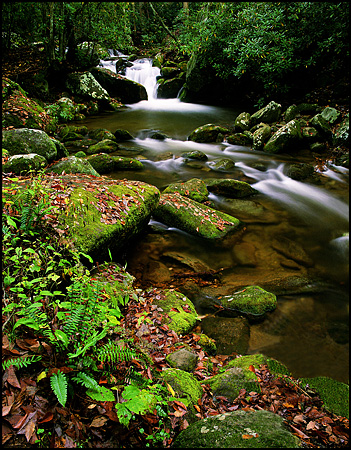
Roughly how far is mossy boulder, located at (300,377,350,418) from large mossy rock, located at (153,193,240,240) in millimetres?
3768

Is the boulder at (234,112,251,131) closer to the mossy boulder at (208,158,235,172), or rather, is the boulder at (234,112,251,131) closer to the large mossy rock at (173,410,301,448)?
the mossy boulder at (208,158,235,172)

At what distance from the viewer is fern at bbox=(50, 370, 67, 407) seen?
1692mm

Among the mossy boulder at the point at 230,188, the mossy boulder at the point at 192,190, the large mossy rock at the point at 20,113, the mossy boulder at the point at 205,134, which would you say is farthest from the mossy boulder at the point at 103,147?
the mossy boulder at the point at 230,188

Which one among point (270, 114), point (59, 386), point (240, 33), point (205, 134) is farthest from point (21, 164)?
point (240, 33)

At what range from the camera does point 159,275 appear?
17.7ft

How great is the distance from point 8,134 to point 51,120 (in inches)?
228

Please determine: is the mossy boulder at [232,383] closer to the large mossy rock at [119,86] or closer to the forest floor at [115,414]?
the forest floor at [115,414]

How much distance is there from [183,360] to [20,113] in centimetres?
1220

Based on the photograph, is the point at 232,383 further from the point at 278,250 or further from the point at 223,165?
the point at 223,165

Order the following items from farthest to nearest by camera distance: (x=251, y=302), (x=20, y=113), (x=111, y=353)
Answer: (x=20, y=113), (x=251, y=302), (x=111, y=353)

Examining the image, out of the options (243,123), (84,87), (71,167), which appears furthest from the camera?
(84,87)

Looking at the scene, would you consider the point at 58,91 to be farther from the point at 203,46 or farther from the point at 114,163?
the point at 114,163

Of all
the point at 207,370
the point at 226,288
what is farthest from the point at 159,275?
the point at 207,370

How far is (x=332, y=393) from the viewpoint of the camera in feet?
10.0
